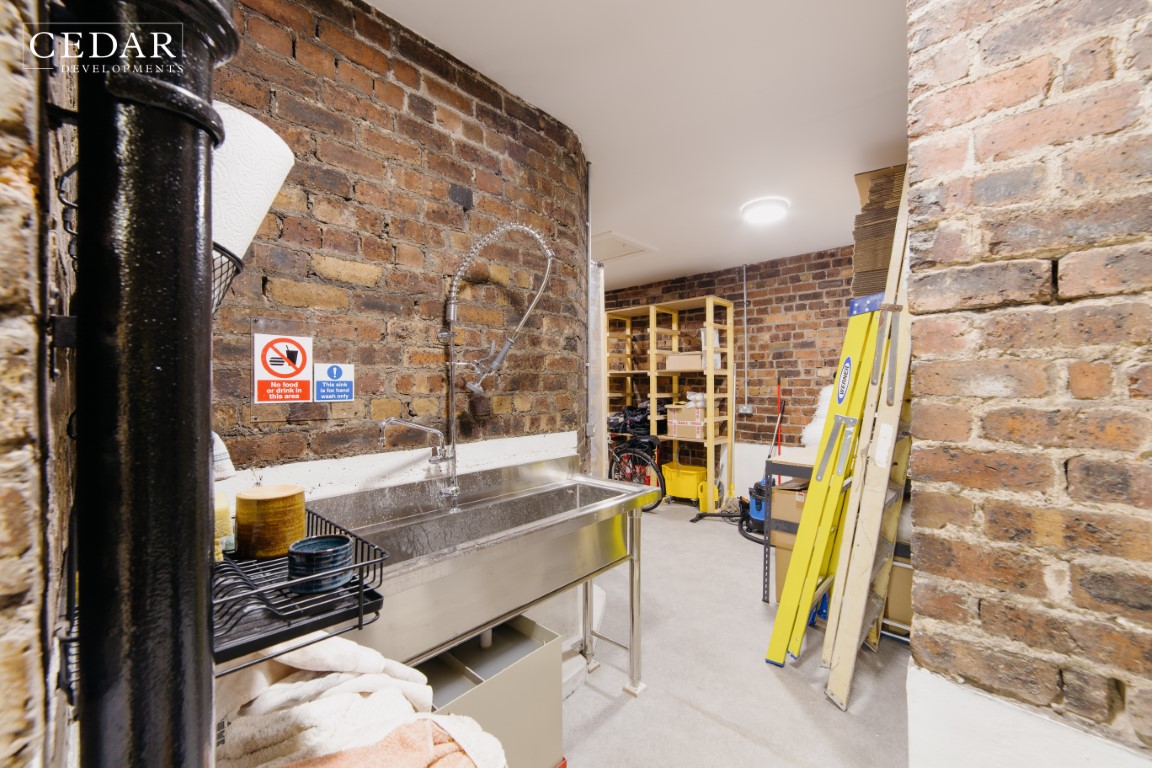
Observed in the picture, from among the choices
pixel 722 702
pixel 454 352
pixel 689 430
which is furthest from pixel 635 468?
pixel 454 352

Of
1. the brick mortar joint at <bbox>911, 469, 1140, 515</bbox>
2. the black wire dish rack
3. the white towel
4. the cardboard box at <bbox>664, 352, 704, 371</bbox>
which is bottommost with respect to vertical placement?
the white towel

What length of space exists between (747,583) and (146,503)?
125 inches

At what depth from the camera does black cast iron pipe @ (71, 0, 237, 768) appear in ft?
1.15

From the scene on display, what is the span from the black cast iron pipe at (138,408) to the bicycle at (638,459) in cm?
433

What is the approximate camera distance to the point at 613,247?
154 inches

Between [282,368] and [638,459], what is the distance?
4.00m

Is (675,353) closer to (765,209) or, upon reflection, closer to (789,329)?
(789,329)

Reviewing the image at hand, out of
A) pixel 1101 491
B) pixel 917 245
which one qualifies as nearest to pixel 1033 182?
pixel 917 245

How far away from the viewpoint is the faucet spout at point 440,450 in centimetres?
150

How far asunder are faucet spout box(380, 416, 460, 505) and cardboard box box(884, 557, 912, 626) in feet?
6.96

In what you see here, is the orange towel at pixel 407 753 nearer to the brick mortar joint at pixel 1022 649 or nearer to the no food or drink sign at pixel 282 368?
the brick mortar joint at pixel 1022 649

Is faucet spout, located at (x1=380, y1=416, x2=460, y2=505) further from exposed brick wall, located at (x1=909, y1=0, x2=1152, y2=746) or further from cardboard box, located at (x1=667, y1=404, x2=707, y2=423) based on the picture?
cardboard box, located at (x1=667, y1=404, x2=707, y2=423)

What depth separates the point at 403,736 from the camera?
2.08ft

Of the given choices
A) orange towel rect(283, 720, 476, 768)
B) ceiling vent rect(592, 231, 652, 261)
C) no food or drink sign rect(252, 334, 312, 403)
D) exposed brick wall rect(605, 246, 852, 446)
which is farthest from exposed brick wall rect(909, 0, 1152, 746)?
exposed brick wall rect(605, 246, 852, 446)
